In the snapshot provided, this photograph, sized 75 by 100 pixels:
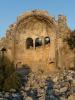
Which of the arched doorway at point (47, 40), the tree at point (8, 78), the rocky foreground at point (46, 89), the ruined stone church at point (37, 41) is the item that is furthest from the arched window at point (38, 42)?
the rocky foreground at point (46, 89)

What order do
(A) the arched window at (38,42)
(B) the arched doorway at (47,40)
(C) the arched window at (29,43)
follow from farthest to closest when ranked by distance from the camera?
(C) the arched window at (29,43) < (A) the arched window at (38,42) < (B) the arched doorway at (47,40)

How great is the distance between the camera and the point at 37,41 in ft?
96.1

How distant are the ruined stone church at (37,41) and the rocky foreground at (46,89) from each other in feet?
16.5

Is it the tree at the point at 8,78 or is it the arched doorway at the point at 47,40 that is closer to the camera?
the tree at the point at 8,78

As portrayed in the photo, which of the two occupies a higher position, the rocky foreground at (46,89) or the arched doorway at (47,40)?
the arched doorway at (47,40)

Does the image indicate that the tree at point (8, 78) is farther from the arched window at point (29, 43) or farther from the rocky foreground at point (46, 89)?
the arched window at point (29, 43)

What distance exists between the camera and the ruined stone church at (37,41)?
27438mm

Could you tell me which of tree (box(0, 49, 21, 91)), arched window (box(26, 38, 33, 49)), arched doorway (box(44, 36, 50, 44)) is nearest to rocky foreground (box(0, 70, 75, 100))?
tree (box(0, 49, 21, 91))

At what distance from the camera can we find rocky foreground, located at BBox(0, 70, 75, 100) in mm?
17562

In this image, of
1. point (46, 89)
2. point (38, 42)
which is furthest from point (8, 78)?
point (38, 42)

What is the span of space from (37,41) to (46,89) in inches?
413

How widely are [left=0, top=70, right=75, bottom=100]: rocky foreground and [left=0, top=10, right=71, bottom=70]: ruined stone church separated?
16.5ft

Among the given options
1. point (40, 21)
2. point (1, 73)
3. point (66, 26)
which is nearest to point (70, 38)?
point (66, 26)

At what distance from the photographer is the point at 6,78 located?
21.7 meters
